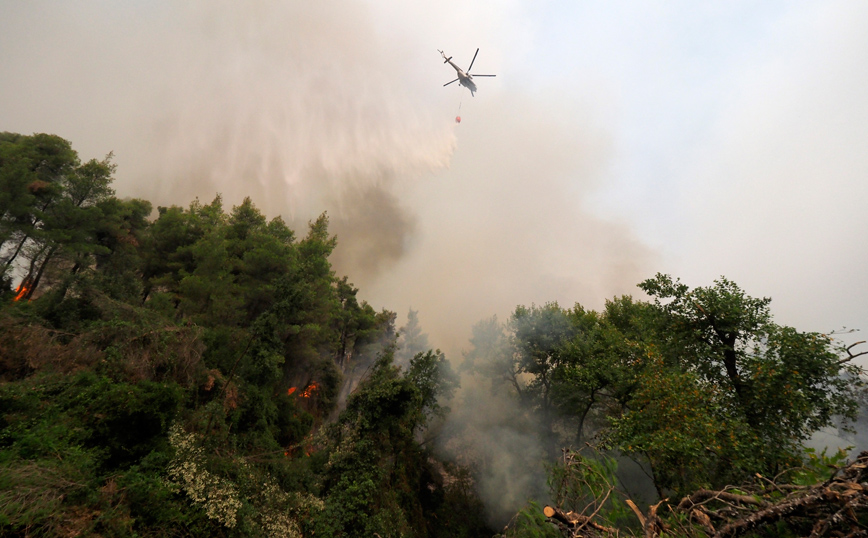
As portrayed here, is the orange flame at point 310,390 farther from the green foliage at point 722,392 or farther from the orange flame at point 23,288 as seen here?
the green foliage at point 722,392

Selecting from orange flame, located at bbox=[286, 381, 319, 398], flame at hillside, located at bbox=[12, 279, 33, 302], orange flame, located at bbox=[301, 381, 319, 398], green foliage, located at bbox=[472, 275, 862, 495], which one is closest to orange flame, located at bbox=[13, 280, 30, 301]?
flame at hillside, located at bbox=[12, 279, 33, 302]

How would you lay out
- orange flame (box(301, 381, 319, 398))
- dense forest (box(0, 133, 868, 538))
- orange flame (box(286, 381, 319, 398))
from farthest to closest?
orange flame (box(301, 381, 319, 398)), orange flame (box(286, 381, 319, 398)), dense forest (box(0, 133, 868, 538))

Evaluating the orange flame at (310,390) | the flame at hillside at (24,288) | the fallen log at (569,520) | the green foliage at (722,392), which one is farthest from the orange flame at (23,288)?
the green foliage at (722,392)

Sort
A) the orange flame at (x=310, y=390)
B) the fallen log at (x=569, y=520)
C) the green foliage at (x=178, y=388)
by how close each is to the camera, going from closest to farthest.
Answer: the fallen log at (x=569, y=520)
the green foliage at (x=178, y=388)
the orange flame at (x=310, y=390)

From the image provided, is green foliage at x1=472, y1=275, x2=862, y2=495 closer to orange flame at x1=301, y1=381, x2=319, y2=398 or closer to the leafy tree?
the leafy tree

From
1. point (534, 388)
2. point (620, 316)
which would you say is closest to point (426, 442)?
point (534, 388)

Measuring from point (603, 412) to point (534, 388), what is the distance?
5388 millimetres

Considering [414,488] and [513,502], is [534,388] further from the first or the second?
[414,488]

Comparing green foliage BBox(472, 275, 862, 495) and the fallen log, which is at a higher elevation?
green foliage BBox(472, 275, 862, 495)

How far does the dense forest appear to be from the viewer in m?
6.05

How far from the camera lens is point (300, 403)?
2491cm

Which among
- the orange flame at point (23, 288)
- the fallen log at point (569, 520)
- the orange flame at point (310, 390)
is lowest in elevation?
the orange flame at point (310, 390)

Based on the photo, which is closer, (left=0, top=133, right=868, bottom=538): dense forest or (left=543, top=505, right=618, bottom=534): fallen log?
(left=543, top=505, right=618, bottom=534): fallen log

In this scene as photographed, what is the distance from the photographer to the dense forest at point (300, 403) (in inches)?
238
